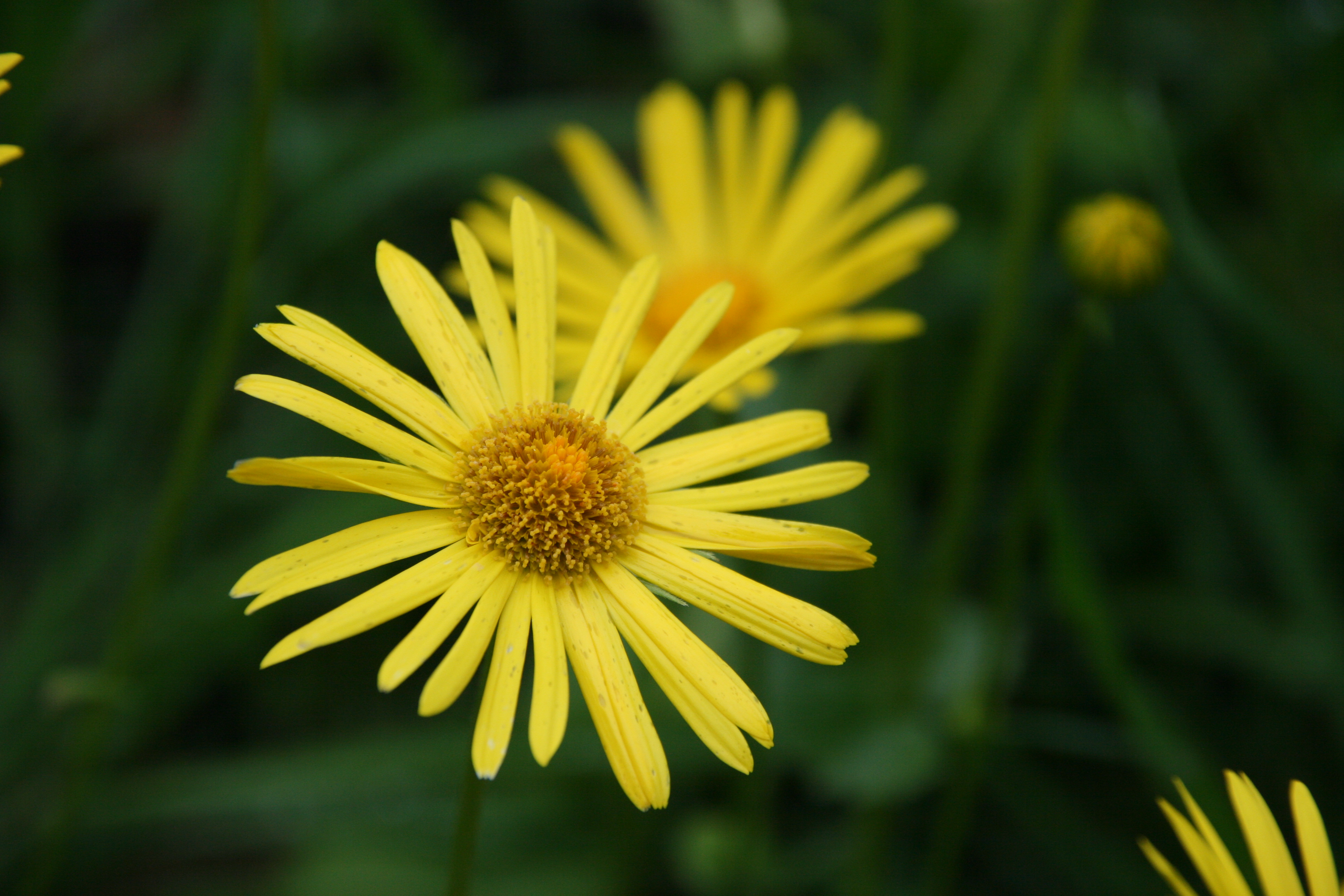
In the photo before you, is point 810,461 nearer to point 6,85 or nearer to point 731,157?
point 731,157

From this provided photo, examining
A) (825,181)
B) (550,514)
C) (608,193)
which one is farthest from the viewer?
(608,193)

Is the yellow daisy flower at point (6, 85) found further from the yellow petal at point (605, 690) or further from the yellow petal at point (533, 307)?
the yellow petal at point (605, 690)

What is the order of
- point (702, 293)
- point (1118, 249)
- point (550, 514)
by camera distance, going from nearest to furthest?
1. point (550, 514)
2. point (1118, 249)
3. point (702, 293)

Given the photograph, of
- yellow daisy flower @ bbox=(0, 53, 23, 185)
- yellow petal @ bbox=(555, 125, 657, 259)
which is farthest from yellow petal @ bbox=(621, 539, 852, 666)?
yellow petal @ bbox=(555, 125, 657, 259)

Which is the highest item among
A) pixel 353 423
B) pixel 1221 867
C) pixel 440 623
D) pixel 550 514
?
pixel 353 423

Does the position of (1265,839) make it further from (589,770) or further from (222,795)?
(222,795)

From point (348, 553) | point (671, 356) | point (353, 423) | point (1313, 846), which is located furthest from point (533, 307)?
point (1313, 846)

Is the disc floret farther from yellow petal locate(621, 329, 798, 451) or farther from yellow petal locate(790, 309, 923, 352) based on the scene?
yellow petal locate(790, 309, 923, 352)

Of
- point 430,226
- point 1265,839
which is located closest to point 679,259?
point 430,226
